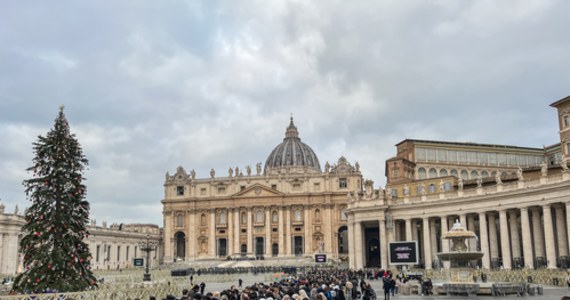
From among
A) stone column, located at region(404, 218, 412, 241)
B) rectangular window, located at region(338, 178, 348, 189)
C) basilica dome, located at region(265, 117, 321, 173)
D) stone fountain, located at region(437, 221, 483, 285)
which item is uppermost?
basilica dome, located at region(265, 117, 321, 173)

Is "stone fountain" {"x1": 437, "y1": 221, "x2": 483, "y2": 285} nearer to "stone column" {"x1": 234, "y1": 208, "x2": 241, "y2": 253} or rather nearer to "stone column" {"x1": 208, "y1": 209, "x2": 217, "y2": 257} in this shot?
"stone column" {"x1": 234, "y1": 208, "x2": 241, "y2": 253}

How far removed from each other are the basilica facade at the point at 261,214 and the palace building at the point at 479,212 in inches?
1345

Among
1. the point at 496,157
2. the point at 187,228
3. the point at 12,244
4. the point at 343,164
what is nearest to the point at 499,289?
the point at 496,157

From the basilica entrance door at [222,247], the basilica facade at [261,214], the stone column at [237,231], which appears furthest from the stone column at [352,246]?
the basilica entrance door at [222,247]

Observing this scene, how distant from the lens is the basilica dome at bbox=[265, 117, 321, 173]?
455 feet

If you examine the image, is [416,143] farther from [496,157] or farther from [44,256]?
[44,256]

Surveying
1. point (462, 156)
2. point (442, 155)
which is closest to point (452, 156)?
point (462, 156)

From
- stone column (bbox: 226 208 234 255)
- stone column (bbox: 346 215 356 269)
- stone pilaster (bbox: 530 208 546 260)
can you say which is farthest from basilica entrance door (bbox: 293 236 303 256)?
stone pilaster (bbox: 530 208 546 260)

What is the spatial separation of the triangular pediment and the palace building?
131 ft

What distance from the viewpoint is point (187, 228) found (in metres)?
117

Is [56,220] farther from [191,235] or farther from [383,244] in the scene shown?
[191,235]

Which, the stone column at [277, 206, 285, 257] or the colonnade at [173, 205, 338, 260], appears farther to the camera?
the colonnade at [173, 205, 338, 260]

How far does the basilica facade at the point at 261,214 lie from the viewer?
11238 centimetres

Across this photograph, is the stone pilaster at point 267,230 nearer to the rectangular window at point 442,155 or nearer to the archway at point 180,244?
the archway at point 180,244
